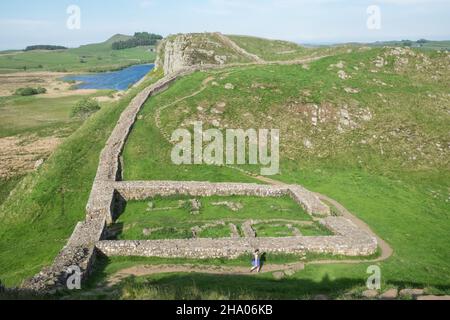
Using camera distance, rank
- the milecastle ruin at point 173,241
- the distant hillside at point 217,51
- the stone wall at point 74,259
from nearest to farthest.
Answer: the stone wall at point 74,259
the milecastle ruin at point 173,241
the distant hillside at point 217,51

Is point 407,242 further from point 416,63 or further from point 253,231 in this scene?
point 416,63

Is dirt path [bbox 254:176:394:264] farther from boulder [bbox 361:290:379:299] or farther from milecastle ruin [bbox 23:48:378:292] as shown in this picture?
boulder [bbox 361:290:379:299]

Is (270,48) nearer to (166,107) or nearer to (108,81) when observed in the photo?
(166,107)
